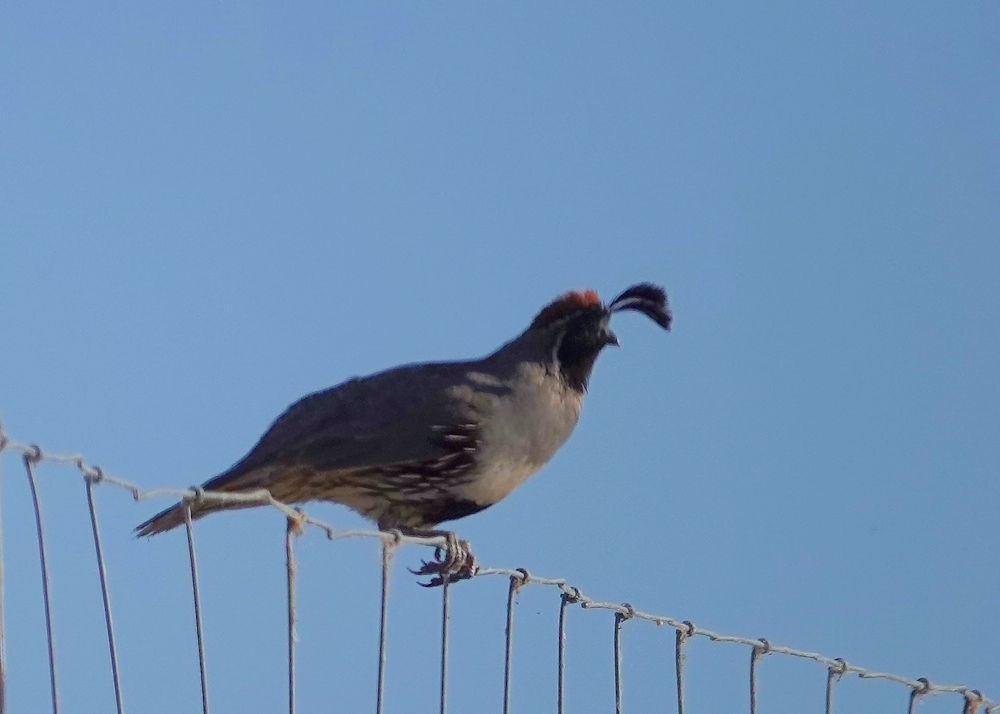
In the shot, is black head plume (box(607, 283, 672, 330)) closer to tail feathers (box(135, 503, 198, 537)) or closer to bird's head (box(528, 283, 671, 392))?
bird's head (box(528, 283, 671, 392))

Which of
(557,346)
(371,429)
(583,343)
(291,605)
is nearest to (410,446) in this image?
(371,429)

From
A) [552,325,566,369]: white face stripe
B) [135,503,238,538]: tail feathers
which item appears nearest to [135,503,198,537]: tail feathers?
[135,503,238,538]: tail feathers

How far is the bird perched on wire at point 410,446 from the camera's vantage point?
262 inches

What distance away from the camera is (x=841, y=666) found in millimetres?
5566

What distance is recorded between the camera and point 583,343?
7453 millimetres

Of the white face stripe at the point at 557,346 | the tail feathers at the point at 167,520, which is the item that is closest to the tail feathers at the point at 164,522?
the tail feathers at the point at 167,520

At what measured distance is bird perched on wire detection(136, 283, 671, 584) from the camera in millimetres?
6648

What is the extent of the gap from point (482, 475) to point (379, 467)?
42cm

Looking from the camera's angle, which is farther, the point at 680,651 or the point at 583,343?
the point at 583,343

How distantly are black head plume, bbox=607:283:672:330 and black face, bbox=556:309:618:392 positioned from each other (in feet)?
0.34

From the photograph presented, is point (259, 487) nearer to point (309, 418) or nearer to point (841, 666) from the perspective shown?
point (309, 418)

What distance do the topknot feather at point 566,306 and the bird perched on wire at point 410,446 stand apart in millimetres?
458

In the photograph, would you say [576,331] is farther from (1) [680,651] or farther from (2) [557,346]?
(1) [680,651]

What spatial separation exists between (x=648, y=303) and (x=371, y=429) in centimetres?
169
